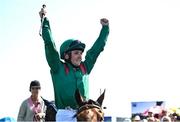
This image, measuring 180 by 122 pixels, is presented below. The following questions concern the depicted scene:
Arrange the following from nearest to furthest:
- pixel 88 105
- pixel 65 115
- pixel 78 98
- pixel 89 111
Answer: pixel 89 111 → pixel 88 105 → pixel 78 98 → pixel 65 115

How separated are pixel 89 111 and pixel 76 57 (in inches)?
58.3

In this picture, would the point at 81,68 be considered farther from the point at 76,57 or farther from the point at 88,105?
the point at 88,105

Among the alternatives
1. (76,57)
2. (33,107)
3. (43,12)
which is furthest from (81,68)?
(33,107)

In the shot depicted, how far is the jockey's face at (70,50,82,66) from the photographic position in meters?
8.05

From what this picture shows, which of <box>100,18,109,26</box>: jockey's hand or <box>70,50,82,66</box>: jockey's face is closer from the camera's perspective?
<box>70,50,82,66</box>: jockey's face

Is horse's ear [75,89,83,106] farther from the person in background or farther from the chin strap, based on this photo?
the person in background

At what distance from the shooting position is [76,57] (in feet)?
26.5

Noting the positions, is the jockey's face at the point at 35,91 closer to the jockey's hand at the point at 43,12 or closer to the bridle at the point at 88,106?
the jockey's hand at the point at 43,12

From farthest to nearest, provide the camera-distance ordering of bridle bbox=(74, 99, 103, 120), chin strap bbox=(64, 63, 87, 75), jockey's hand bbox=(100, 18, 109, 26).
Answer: jockey's hand bbox=(100, 18, 109, 26) → chin strap bbox=(64, 63, 87, 75) → bridle bbox=(74, 99, 103, 120)

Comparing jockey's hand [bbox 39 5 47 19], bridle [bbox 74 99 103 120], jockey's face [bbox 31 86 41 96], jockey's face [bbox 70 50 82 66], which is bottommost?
bridle [bbox 74 99 103 120]

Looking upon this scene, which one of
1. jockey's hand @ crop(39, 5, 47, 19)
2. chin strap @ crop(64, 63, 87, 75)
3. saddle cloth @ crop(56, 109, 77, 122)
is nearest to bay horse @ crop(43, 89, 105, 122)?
saddle cloth @ crop(56, 109, 77, 122)

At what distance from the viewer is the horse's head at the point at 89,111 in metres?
6.73

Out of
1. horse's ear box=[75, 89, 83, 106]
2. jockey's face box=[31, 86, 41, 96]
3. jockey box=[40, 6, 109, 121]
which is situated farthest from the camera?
jockey's face box=[31, 86, 41, 96]

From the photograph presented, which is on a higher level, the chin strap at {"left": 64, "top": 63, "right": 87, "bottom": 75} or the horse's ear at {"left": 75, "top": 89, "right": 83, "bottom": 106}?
the chin strap at {"left": 64, "top": 63, "right": 87, "bottom": 75}
